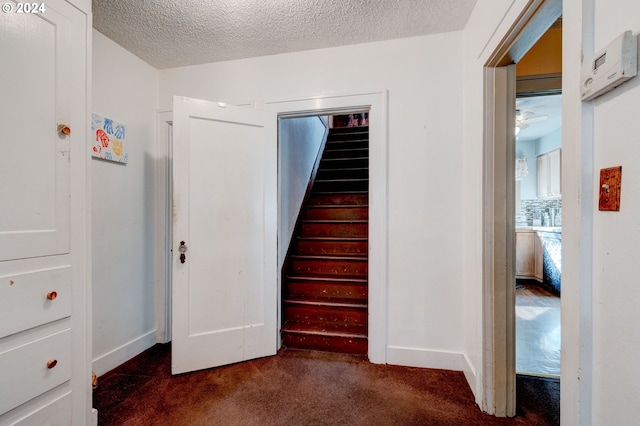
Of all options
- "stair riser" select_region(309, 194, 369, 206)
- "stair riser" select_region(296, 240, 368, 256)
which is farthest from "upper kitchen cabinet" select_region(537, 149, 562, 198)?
"stair riser" select_region(296, 240, 368, 256)

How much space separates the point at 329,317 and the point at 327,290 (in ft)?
0.87

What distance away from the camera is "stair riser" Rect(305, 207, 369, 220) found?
10.9 ft

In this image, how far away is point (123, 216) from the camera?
7.19 feet

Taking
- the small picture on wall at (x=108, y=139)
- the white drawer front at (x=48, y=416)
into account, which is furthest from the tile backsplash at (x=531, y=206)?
the white drawer front at (x=48, y=416)

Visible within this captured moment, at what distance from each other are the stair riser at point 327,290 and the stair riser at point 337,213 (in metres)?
0.94

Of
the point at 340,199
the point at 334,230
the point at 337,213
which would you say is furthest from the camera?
the point at 340,199

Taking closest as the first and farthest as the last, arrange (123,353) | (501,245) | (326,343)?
(501,245)
(123,353)
(326,343)

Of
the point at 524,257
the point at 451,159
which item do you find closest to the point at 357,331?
the point at 451,159

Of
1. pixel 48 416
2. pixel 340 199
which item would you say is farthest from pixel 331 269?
pixel 48 416

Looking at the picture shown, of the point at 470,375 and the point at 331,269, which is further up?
the point at 331,269

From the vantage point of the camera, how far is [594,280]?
76cm

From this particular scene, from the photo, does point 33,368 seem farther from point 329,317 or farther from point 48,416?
point 329,317

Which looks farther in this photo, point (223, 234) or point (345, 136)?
point (345, 136)

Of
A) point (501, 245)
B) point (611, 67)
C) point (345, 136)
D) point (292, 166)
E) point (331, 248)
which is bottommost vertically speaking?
point (331, 248)
